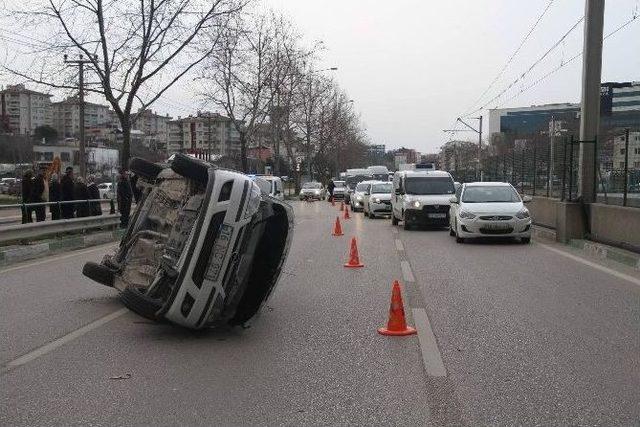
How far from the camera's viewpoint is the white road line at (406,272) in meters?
11.5

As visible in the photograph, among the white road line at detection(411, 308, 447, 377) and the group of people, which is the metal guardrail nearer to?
the group of people

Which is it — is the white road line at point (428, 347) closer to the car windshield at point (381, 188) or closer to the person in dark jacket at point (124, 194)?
the person in dark jacket at point (124, 194)

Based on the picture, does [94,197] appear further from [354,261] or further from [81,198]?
[354,261]

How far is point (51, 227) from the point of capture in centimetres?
1641

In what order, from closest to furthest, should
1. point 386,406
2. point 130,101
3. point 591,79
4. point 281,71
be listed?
point 386,406
point 591,79
point 130,101
point 281,71

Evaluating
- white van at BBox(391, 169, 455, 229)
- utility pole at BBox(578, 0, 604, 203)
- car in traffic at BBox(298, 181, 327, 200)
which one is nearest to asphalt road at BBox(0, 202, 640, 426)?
utility pole at BBox(578, 0, 604, 203)

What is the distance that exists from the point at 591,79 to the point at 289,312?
1160cm

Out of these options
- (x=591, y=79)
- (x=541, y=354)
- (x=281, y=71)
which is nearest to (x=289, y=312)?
(x=541, y=354)

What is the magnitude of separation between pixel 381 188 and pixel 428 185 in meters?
8.07

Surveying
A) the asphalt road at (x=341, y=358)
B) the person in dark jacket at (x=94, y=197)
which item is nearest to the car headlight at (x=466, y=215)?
the asphalt road at (x=341, y=358)

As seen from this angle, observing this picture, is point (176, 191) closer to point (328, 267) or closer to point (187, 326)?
point (187, 326)

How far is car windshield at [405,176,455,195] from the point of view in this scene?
2408 cm

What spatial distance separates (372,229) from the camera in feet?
79.0

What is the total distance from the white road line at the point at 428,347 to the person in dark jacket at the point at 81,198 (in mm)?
13899
